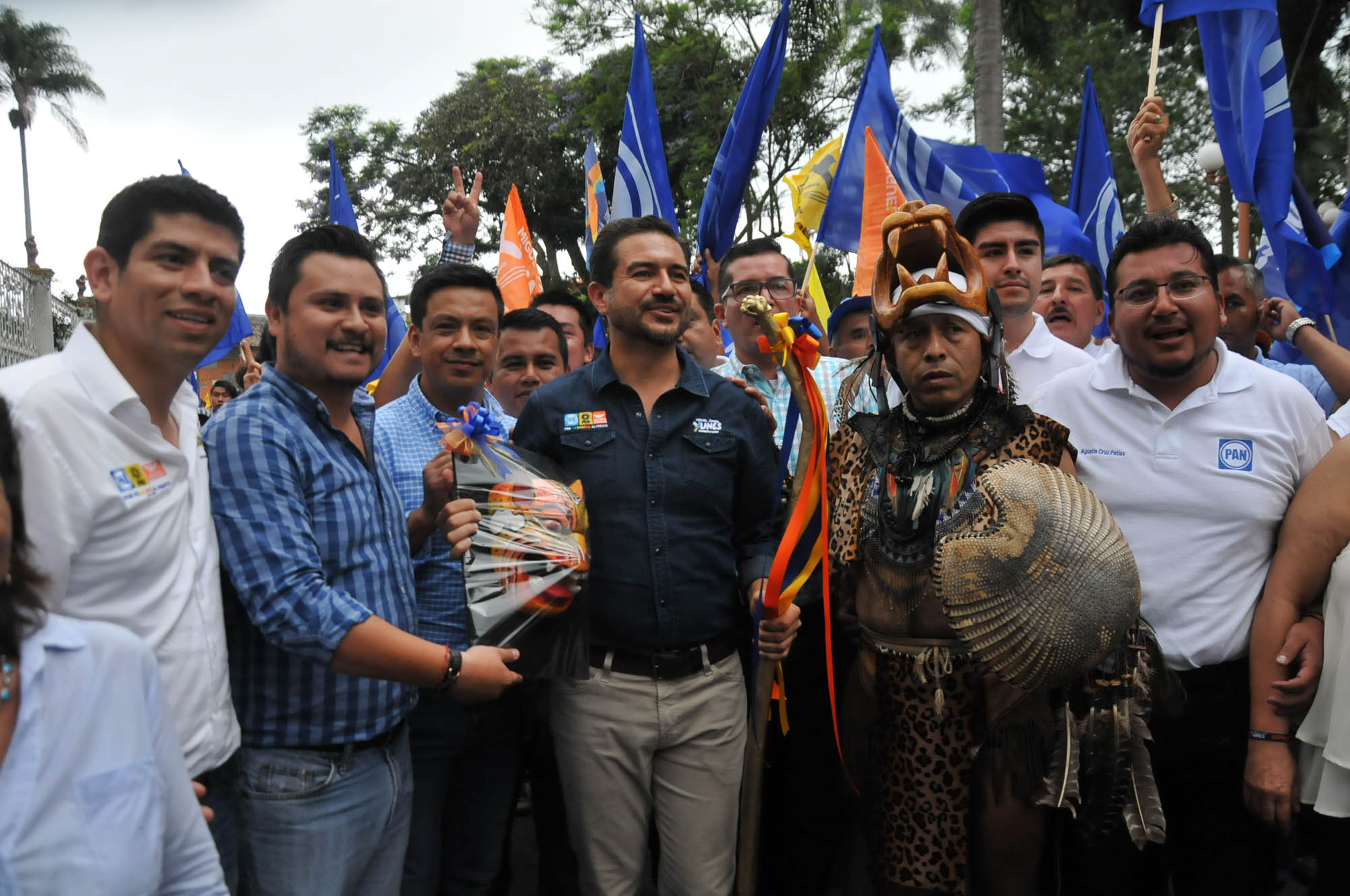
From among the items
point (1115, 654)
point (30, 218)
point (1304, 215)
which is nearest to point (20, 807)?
point (1115, 654)

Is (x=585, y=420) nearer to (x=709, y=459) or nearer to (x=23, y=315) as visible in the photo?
(x=709, y=459)

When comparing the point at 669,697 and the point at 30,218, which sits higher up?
the point at 30,218

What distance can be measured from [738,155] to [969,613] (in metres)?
3.64

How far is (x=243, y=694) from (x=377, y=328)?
0.94m

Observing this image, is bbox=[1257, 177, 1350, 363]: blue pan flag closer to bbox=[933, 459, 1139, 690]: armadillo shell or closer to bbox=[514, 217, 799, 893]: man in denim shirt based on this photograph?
bbox=[933, 459, 1139, 690]: armadillo shell

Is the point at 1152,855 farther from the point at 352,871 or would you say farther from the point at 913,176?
the point at 913,176

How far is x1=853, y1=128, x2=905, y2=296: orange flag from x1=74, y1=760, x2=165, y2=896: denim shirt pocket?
3280 mm

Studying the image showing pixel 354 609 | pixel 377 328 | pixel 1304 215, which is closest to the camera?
pixel 354 609

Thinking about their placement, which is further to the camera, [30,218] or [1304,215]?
[30,218]

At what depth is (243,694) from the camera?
2.17 m

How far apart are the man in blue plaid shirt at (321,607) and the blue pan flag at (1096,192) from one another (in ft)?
16.5

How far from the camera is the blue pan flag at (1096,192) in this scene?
6102 millimetres

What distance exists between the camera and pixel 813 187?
5863mm

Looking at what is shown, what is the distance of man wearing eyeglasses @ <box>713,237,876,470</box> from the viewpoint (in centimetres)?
383
